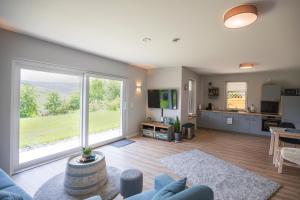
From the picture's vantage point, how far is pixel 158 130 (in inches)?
208

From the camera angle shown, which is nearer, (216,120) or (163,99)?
(163,99)

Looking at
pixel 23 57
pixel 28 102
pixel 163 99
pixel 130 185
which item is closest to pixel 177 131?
pixel 163 99

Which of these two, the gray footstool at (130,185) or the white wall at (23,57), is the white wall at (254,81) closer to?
the white wall at (23,57)

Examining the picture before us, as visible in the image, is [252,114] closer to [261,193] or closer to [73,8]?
[261,193]

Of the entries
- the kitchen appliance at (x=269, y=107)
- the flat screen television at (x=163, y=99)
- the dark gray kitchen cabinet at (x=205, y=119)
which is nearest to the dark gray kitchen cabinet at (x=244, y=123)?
the kitchen appliance at (x=269, y=107)

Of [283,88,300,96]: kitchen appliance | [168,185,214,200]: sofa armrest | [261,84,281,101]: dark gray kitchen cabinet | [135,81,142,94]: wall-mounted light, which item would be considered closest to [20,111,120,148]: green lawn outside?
[135,81,142,94]: wall-mounted light

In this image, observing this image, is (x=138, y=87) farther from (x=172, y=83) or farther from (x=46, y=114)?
(x=46, y=114)

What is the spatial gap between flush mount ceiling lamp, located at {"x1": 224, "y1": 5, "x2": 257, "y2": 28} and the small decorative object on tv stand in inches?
143

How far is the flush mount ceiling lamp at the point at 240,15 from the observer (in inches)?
69.2

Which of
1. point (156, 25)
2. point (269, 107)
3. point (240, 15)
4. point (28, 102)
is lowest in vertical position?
point (269, 107)

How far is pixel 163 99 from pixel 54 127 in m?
3.31

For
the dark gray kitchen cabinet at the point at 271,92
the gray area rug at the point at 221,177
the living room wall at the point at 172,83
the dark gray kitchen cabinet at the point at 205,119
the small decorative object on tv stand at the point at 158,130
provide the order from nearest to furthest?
the gray area rug at the point at 221,177, the small decorative object on tv stand at the point at 158,130, the living room wall at the point at 172,83, the dark gray kitchen cabinet at the point at 271,92, the dark gray kitchen cabinet at the point at 205,119

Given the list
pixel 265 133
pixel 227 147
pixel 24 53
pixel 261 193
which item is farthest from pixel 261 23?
pixel 265 133

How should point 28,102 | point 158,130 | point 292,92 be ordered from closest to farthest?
point 28,102, point 158,130, point 292,92
